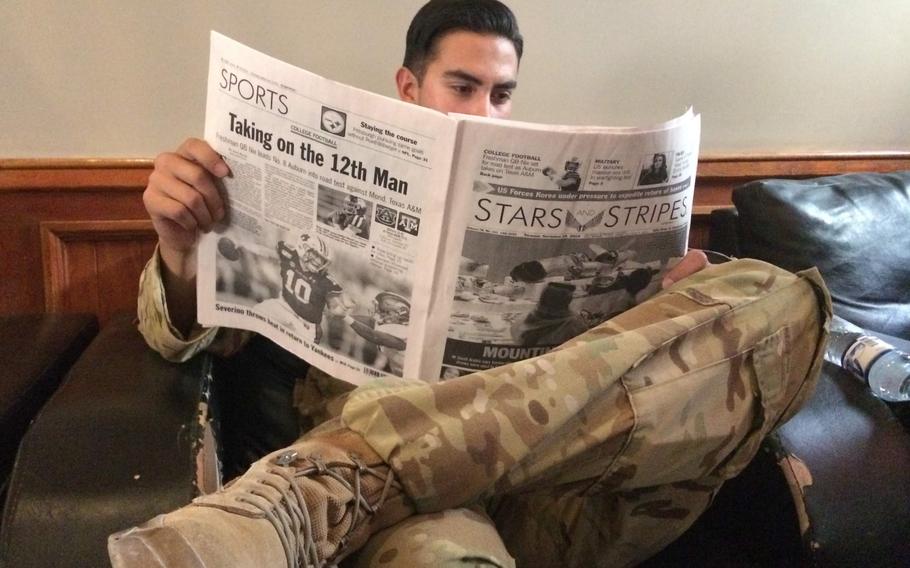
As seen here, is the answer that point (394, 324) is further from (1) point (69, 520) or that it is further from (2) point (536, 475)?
(1) point (69, 520)

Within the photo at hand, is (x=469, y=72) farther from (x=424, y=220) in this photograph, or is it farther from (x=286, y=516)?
(x=286, y=516)

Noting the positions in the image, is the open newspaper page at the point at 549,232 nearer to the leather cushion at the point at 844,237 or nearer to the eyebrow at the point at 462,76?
the eyebrow at the point at 462,76

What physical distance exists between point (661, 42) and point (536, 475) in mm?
896

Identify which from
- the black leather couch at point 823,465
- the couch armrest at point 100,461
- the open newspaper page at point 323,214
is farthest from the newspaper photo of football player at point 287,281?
the black leather couch at point 823,465

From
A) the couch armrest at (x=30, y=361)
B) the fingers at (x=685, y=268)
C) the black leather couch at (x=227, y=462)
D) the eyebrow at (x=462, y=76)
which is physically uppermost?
the eyebrow at (x=462, y=76)

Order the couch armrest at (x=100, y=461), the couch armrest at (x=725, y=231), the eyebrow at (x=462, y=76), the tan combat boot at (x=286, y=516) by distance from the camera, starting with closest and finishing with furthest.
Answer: the tan combat boot at (x=286, y=516)
the couch armrest at (x=100, y=461)
the eyebrow at (x=462, y=76)
the couch armrest at (x=725, y=231)

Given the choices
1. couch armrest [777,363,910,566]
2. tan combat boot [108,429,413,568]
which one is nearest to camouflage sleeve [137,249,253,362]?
tan combat boot [108,429,413,568]

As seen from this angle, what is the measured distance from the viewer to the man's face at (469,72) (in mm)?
860

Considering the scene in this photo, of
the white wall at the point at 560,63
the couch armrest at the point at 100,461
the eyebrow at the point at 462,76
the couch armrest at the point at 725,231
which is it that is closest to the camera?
the couch armrest at the point at 100,461

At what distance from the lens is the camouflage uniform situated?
537 millimetres

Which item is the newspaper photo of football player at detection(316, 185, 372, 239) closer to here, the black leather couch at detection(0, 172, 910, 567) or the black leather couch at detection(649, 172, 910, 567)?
the black leather couch at detection(0, 172, 910, 567)

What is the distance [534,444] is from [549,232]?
22 centimetres

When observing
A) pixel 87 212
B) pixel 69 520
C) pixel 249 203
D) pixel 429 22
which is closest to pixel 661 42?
pixel 429 22

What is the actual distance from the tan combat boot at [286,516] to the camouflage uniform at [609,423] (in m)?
0.02
